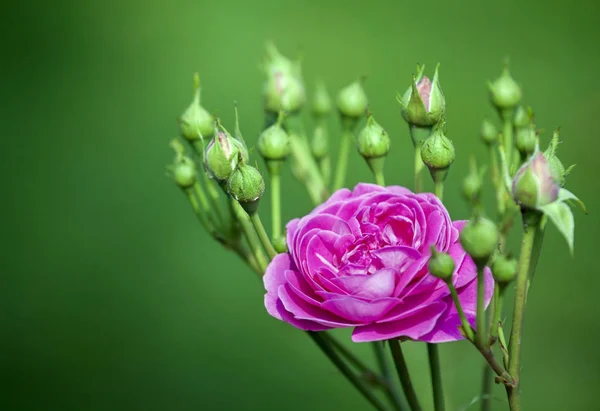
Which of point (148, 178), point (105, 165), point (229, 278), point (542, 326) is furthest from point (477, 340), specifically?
point (105, 165)

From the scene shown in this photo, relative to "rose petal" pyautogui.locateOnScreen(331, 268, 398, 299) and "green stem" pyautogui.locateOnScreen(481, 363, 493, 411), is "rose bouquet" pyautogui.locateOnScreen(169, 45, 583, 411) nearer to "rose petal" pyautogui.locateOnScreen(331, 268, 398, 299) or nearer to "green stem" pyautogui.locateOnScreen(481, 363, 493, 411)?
"rose petal" pyautogui.locateOnScreen(331, 268, 398, 299)

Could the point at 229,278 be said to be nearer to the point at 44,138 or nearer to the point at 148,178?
the point at 148,178

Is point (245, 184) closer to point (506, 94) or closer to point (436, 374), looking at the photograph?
point (436, 374)

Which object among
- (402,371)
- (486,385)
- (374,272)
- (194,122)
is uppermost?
(194,122)

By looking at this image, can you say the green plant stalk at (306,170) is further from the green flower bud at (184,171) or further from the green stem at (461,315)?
the green stem at (461,315)

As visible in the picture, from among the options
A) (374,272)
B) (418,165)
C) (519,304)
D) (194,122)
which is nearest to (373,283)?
(374,272)

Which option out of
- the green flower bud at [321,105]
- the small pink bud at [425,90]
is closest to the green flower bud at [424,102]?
the small pink bud at [425,90]
